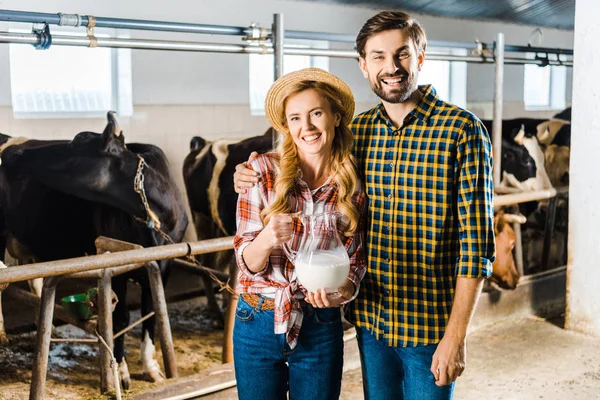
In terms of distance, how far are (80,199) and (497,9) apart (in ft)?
17.1

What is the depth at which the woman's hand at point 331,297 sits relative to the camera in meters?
1.65

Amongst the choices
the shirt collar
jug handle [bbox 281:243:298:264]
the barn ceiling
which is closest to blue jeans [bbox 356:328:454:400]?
jug handle [bbox 281:243:298:264]

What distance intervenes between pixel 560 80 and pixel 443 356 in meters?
8.41

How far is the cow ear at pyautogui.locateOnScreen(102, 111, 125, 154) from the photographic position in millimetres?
4515

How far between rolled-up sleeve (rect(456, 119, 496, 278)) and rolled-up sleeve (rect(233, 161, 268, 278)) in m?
0.48

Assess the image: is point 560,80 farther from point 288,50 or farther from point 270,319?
point 270,319

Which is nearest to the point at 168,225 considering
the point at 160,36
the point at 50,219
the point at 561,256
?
the point at 50,219

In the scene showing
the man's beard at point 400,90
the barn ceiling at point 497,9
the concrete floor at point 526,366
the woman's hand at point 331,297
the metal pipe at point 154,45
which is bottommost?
the concrete floor at point 526,366

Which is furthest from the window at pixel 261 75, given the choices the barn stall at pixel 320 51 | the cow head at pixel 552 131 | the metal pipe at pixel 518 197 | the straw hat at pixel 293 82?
the straw hat at pixel 293 82

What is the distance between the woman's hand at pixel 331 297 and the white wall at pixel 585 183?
279cm

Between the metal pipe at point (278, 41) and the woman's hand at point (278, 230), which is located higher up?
the metal pipe at point (278, 41)

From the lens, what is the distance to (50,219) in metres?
4.79

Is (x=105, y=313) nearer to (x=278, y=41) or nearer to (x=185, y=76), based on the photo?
(x=278, y=41)

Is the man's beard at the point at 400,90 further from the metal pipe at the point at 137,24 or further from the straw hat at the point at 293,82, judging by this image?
the metal pipe at the point at 137,24
